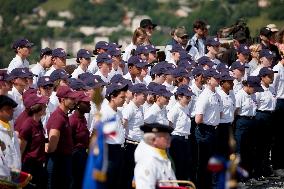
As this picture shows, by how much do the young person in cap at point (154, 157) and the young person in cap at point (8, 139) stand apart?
4.97 feet

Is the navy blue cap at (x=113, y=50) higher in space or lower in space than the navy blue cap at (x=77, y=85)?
higher

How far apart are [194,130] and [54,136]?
3.80 meters

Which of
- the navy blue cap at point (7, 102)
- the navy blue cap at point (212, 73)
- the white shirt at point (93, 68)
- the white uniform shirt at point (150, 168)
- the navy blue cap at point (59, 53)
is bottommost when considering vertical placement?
the white uniform shirt at point (150, 168)

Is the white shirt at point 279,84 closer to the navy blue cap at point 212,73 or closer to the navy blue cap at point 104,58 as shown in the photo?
the navy blue cap at point 212,73

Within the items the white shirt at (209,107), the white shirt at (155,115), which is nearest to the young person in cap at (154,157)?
the white shirt at (155,115)

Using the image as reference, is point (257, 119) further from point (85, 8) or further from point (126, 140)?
point (85, 8)

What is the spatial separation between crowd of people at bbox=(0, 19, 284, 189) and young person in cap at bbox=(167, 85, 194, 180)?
15 mm

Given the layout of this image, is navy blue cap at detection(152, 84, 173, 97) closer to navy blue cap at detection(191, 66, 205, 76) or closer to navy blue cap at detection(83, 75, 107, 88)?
navy blue cap at detection(83, 75, 107, 88)

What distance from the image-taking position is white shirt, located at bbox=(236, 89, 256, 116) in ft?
66.0

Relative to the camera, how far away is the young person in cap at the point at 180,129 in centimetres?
1792

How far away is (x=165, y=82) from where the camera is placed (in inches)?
746

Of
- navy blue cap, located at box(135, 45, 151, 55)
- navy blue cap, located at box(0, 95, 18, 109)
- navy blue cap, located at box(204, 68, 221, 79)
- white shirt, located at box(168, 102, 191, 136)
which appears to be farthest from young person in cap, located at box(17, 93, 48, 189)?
navy blue cap, located at box(135, 45, 151, 55)

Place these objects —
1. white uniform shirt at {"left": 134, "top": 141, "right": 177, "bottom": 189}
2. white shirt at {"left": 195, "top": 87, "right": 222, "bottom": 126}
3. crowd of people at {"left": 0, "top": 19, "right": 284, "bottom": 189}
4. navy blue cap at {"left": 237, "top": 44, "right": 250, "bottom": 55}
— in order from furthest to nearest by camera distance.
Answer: navy blue cap at {"left": 237, "top": 44, "right": 250, "bottom": 55} → white shirt at {"left": 195, "top": 87, "right": 222, "bottom": 126} → crowd of people at {"left": 0, "top": 19, "right": 284, "bottom": 189} → white uniform shirt at {"left": 134, "top": 141, "right": 177, "bottom": 189}

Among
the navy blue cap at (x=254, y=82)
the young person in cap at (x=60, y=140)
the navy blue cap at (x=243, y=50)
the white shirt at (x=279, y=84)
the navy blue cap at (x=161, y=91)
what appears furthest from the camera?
the navy blue cap at (x=243, y=50)
